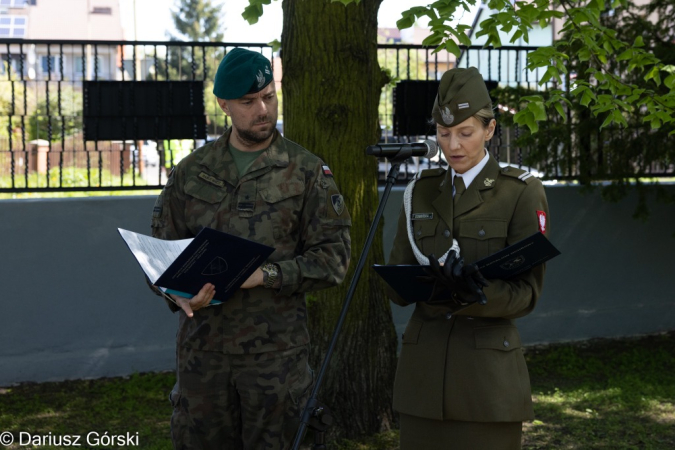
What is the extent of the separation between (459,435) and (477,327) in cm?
37

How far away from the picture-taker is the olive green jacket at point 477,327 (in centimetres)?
287

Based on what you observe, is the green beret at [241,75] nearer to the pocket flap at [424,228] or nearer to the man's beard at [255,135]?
the man's beard at [255,135]

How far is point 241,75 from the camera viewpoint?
3152mm

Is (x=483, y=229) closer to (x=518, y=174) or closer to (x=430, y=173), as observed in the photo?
(x=518, y=174)

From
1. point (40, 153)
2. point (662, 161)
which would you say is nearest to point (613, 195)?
point (662, 161)

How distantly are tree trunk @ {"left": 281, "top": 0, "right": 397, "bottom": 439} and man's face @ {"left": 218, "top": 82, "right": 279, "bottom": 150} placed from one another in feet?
6.37

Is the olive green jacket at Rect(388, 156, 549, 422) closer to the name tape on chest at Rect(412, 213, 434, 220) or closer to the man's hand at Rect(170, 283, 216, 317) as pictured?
the name tape on chest at Rect(412, 213, 434, 220)

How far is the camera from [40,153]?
24.7 ft

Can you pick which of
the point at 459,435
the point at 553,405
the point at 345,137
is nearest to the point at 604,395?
the point at 553,405

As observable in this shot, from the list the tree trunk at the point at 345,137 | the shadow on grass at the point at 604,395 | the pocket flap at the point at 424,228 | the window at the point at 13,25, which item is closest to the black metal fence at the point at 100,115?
the tree trunk at the point at 345,137

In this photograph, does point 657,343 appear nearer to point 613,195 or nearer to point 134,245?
point 613,195

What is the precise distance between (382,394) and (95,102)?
362cm

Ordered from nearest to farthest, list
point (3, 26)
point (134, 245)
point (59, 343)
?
point (134, 245) < point (59, 343) < point (3, 26)

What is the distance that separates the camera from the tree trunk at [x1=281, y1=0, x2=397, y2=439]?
518cm
